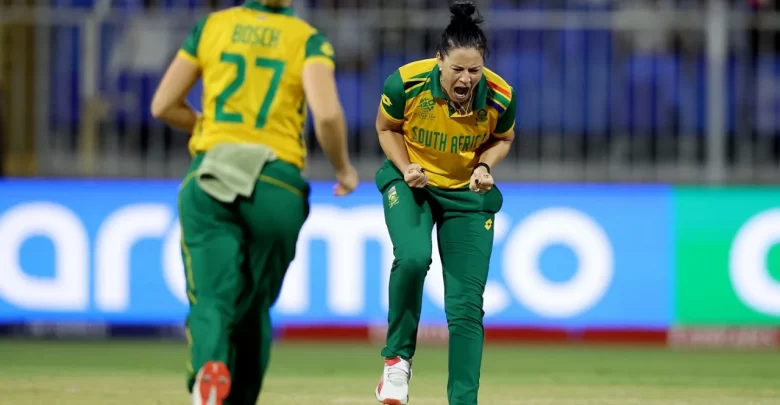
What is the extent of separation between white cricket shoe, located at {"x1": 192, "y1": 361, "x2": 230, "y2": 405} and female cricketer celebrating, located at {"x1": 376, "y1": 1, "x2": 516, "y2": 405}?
4.98 ft

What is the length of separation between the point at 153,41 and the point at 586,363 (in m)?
5.88

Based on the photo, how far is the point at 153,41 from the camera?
586 inches

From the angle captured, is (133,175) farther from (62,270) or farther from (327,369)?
(327,369)

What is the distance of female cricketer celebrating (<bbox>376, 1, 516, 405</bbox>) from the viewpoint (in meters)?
7.00

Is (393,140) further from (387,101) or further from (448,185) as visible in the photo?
(448,185)

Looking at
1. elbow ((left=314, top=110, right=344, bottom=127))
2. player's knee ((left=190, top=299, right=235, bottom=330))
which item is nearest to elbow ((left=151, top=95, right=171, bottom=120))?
elbow ((left=314, top=110, right=344, bottom=127))

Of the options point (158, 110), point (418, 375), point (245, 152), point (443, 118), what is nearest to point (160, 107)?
point (158, 110)

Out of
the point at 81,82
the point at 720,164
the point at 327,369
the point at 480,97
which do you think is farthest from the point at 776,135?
the point at 480,97

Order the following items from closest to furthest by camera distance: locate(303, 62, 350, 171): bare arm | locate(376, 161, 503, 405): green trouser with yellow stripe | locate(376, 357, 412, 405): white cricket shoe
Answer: locate(303, 62, 350, 171): bare arm → locate(376, 161, 503, 405): green trouser with yellow stripe → locate(376, 357, 412, 405): white cricket shoe

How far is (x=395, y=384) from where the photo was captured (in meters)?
7.15

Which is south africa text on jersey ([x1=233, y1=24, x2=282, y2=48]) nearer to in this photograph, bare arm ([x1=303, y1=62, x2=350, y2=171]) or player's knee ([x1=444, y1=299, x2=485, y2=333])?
bare arm ([x1=303, y1=62, x2=350, y2=171])

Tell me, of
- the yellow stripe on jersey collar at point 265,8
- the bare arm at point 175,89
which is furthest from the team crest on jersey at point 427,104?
the bare arm at point 175,89

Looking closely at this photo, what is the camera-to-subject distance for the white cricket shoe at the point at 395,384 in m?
7.12

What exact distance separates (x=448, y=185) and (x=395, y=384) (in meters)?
1.06
